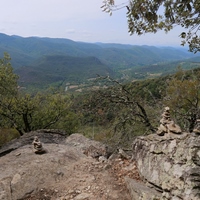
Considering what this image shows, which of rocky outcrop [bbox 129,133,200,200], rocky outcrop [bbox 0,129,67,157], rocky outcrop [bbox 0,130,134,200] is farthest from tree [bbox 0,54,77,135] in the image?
rocky outcrop [bbox 129,133,200,200]

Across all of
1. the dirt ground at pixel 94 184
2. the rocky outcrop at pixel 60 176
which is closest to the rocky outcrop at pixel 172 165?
the dirt ground at pixel 94 184

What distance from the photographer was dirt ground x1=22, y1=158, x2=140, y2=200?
21.3 ft

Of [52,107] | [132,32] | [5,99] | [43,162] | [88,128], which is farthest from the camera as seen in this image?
[88,128]

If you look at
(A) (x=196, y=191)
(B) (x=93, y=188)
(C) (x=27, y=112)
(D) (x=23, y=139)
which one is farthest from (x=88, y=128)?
(A) (x=196, y=191)

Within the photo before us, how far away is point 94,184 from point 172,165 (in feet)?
8.17

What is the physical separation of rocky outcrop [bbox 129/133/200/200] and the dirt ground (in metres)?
0.67

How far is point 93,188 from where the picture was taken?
6766 millimetres

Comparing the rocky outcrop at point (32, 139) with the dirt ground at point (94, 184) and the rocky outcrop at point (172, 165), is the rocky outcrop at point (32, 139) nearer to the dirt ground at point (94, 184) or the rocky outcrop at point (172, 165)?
the dirt ground at point (94, 184)

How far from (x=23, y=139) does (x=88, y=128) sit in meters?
25.0

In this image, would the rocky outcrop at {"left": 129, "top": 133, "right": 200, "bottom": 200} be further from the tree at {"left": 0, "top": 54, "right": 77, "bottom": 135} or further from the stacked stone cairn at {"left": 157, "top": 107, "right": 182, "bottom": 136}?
the tree at {"left": 0, "top": 54, "right": 77, "bottom": 135}

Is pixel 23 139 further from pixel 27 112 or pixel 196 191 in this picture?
pixel 196 191

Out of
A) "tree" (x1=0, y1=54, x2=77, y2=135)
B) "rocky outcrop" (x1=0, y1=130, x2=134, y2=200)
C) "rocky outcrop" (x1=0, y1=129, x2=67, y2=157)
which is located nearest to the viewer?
"rocky outcrop" (x1=0, y1=130, x2=134, y2=200)

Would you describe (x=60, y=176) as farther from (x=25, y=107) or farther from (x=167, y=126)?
(x=25, y=107)

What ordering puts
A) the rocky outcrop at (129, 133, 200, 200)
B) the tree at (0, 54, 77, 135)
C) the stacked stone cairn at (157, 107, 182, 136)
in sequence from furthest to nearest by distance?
1. the tree at (0, 54, 77, 135)
2. the stacked stone cairn at (157, 107, 182, 136)
3. the rocky outcrop at (129, 133, 200, 200)
